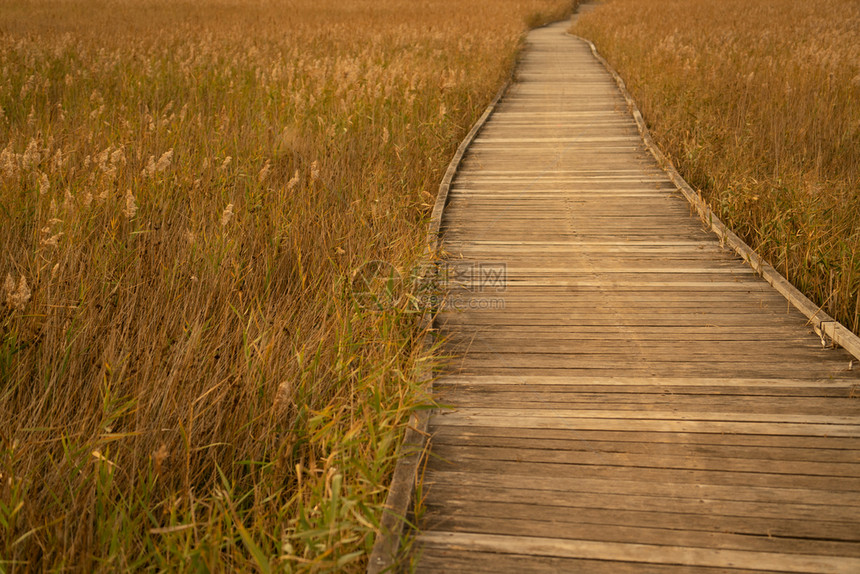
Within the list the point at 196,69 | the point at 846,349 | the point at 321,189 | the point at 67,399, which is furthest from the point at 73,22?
the point at 846,349

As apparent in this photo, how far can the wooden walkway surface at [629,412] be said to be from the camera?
2551mm

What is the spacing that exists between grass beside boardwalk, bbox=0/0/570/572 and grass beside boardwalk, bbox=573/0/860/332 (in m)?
2.66

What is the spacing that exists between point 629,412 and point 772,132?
589cm

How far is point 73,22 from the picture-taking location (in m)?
15.8

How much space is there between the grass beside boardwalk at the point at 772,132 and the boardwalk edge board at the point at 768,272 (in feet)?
0.40

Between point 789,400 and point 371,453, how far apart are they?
2.06m

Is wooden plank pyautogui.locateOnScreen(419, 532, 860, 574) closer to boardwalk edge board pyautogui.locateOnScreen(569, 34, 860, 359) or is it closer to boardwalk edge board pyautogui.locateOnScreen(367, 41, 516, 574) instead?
boardwalk edge board pyautogui.locateOnScreen(367, 41, 516, 574)

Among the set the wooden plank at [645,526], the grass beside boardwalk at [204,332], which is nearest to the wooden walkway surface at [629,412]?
the wooden plank at [645,526]

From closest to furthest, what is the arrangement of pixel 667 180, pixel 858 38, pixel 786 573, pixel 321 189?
1. pixel 786 573
2. pixel 321 189
3. pixel 667 180
4. pixel 858 38

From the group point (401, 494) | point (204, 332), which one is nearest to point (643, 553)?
point (401, 494)

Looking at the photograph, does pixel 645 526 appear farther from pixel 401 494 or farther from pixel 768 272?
pixel 768 272

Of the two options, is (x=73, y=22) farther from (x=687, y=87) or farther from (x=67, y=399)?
(x=67, y=399)

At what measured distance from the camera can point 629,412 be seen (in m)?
3.38

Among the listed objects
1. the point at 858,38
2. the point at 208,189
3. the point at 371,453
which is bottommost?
the point at 371,453
